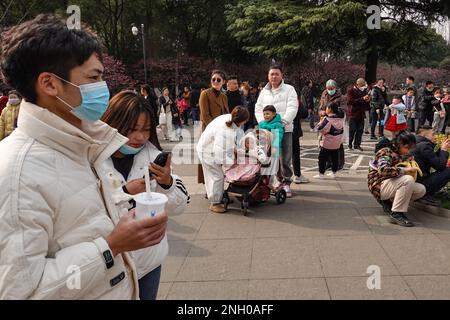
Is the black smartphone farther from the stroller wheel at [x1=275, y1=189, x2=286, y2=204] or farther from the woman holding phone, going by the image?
the stroller wheel at [x1=275, y1=189, x2=286, y2=204]

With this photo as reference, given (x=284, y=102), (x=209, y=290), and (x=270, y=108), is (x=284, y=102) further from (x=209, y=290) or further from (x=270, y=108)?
(x=209, y=290)

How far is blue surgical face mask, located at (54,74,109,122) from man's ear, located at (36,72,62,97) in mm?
31

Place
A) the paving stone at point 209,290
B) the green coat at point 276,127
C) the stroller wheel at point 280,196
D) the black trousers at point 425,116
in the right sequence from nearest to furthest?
the paving stone at point 209,290 → the stroller wheel at point 280,196 → the green coat at point 276,127 → the black trousers at point 425,116

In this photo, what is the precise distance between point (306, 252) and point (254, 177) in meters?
1.62

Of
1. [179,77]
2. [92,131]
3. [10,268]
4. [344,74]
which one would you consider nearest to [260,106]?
[92,131]

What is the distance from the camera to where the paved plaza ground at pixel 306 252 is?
347cm

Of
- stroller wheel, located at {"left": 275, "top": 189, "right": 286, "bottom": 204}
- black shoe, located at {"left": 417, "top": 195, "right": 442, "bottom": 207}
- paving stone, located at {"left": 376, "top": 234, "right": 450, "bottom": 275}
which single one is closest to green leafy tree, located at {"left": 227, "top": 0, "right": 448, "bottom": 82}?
stroller wheel, located at {"left": 275, "top": 189, "right": 286, "bottom": 204}

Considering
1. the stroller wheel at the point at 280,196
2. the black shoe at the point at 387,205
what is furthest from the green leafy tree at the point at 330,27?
the black shoe at the point at 387,205

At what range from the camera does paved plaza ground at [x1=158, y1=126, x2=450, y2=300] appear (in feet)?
11.4

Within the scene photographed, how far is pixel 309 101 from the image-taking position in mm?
14930

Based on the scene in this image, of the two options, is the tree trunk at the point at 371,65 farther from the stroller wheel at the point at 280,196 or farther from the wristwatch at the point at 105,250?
the wristwatch at the point at 105,250

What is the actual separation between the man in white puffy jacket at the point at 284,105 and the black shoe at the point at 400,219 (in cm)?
171

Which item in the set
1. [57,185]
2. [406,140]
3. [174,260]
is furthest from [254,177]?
[57,185]
